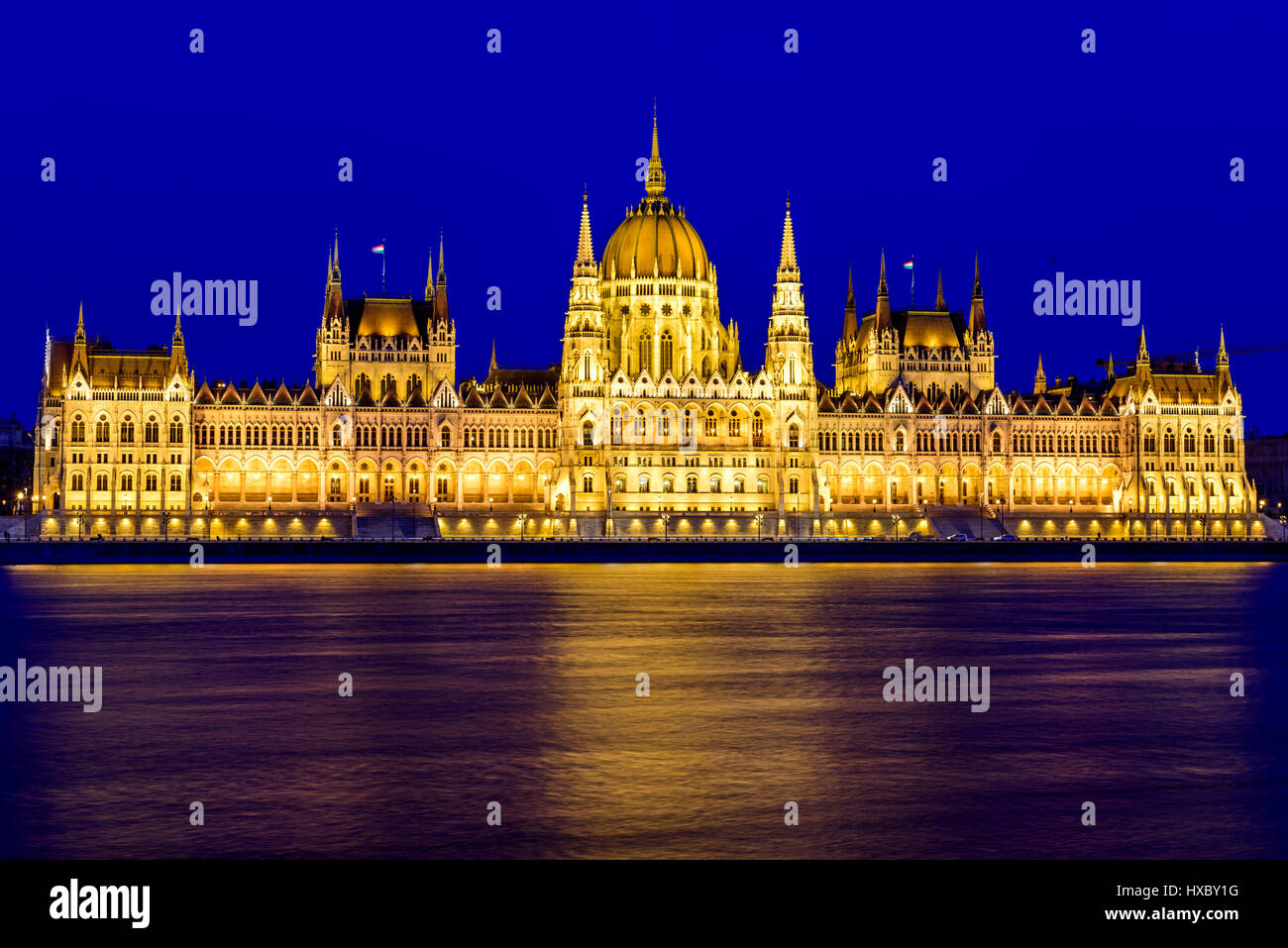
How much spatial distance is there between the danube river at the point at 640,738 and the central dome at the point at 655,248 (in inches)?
3306

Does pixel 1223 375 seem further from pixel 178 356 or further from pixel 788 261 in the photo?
pixel 178 356

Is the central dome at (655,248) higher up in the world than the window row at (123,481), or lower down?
higher up

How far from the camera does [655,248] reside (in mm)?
130500

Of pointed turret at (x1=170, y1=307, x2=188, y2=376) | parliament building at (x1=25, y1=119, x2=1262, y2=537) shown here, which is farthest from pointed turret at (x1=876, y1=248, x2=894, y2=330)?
pointed turret at (x1=170, y1=307, x2=188, y2=376)

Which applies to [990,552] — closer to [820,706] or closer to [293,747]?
[820,706]

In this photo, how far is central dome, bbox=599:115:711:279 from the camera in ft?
426

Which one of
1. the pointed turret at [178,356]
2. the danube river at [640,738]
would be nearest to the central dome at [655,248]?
the pointed turret at [178,356]

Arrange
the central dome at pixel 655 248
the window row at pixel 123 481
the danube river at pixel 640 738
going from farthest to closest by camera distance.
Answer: the central dome at pixel 655 248, the window row at pixel 123 481, the danube river at pixel 640 738

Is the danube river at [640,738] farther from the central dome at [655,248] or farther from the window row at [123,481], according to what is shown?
the central dome at [655,248]

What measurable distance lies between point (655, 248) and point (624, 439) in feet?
66.4

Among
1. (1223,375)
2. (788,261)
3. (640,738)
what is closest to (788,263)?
(788,261)

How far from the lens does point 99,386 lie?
388 ft

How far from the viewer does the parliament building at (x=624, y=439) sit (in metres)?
116

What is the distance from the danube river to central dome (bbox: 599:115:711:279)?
84.0 metres
